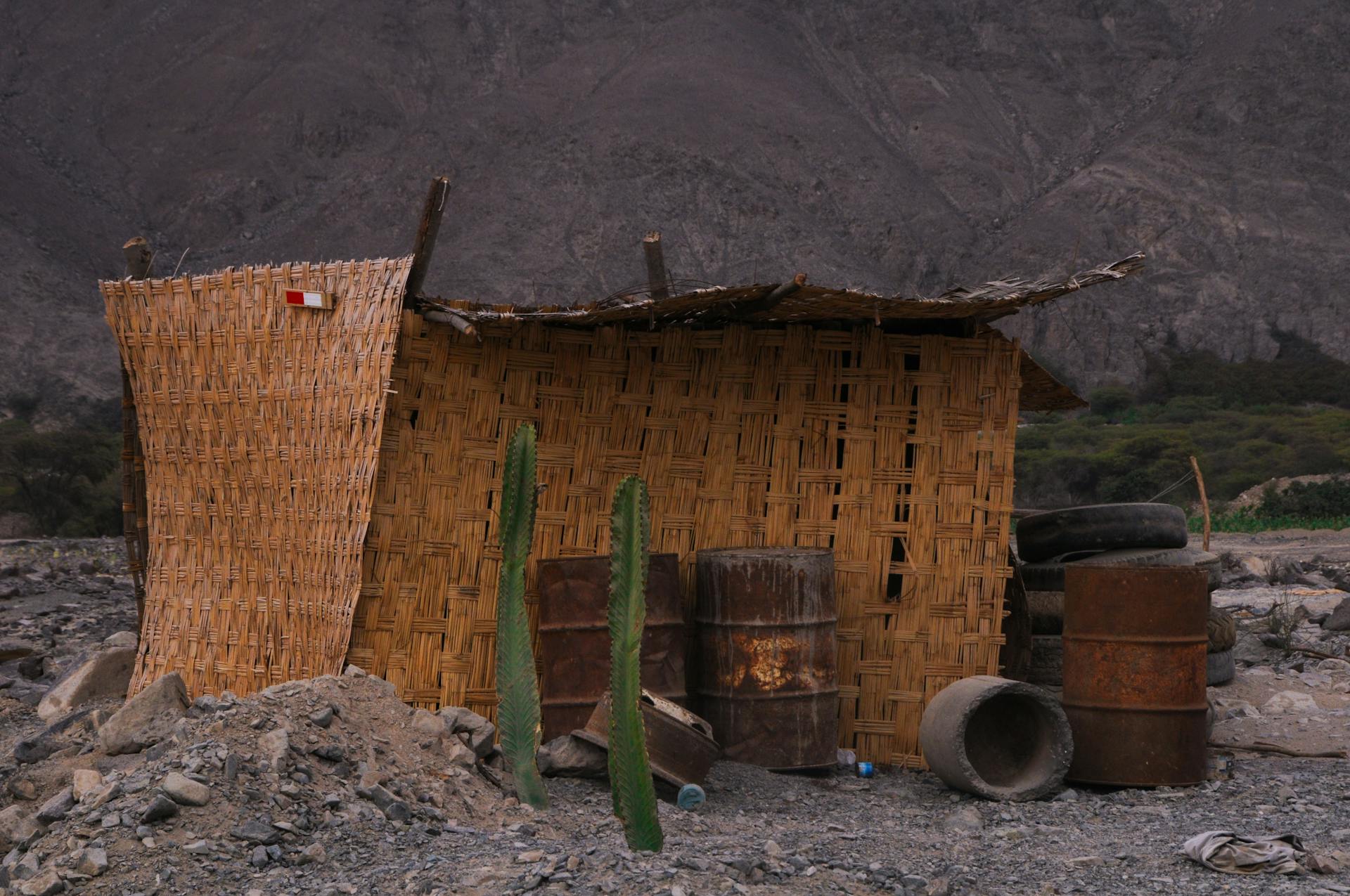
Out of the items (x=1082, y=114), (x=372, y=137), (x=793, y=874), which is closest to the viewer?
(x=793, y=874)

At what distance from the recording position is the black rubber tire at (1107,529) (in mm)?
8016

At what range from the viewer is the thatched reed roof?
20.8ft

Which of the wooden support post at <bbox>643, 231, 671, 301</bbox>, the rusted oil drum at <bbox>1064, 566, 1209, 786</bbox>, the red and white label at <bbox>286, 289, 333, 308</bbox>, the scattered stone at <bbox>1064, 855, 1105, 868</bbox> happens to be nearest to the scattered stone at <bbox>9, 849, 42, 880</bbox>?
the red and white label at <bbox>286, 289, 333, 308</bbox>

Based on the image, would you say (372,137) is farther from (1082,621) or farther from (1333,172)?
(1082,621)

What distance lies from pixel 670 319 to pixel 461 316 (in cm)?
118

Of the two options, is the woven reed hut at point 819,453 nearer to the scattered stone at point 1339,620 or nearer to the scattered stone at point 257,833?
the scattered stone at point 257,833

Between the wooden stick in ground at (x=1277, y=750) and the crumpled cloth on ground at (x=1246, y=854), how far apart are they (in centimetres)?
222

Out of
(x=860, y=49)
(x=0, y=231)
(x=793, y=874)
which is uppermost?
(x=860, y=49)

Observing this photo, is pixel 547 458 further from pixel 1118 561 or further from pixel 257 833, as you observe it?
pixel 1118 561

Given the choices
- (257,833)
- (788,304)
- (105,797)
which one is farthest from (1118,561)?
(105,797)

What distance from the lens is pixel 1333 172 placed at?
51656 millimetres

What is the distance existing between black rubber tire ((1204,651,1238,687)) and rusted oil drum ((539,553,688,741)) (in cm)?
356

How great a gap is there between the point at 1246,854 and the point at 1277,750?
2567 millimetres

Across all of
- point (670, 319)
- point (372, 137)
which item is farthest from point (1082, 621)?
point (372, 137)
